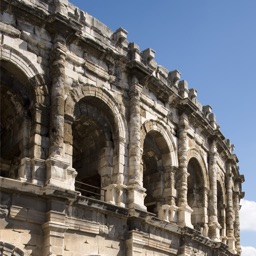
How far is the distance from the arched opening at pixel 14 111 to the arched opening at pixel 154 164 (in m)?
4.53

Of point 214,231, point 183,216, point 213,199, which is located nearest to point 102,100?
point 183,216

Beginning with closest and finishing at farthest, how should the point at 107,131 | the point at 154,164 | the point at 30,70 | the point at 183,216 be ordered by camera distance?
the point at 30,70
the point at 107,131
the point at 183,216
the point at 154,164

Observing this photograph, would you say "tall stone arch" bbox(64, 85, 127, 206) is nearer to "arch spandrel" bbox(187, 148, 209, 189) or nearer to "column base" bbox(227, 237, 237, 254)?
"arch spandrel" bbox(187, 148, 209, 189)

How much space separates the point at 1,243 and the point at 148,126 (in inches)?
256

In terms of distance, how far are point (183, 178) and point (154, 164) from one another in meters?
0.98

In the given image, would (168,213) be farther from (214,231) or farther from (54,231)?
(54,231)

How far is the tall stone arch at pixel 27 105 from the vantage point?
13195mm

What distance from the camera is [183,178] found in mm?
17828

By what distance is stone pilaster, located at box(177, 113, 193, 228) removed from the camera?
17.3m

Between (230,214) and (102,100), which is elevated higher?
(102,100)

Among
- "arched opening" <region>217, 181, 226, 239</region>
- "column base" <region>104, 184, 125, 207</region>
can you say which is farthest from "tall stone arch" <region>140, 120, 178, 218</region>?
"arched opening" <region>217, 181, 226, 239</region>

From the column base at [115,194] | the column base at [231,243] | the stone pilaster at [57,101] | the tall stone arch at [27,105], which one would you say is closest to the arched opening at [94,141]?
the column base at [115,194]

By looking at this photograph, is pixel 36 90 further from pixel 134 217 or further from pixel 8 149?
pixel 134 217

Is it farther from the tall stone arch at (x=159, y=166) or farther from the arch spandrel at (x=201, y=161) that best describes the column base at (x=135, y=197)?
the arch spandrel at (x=201, y=161)
